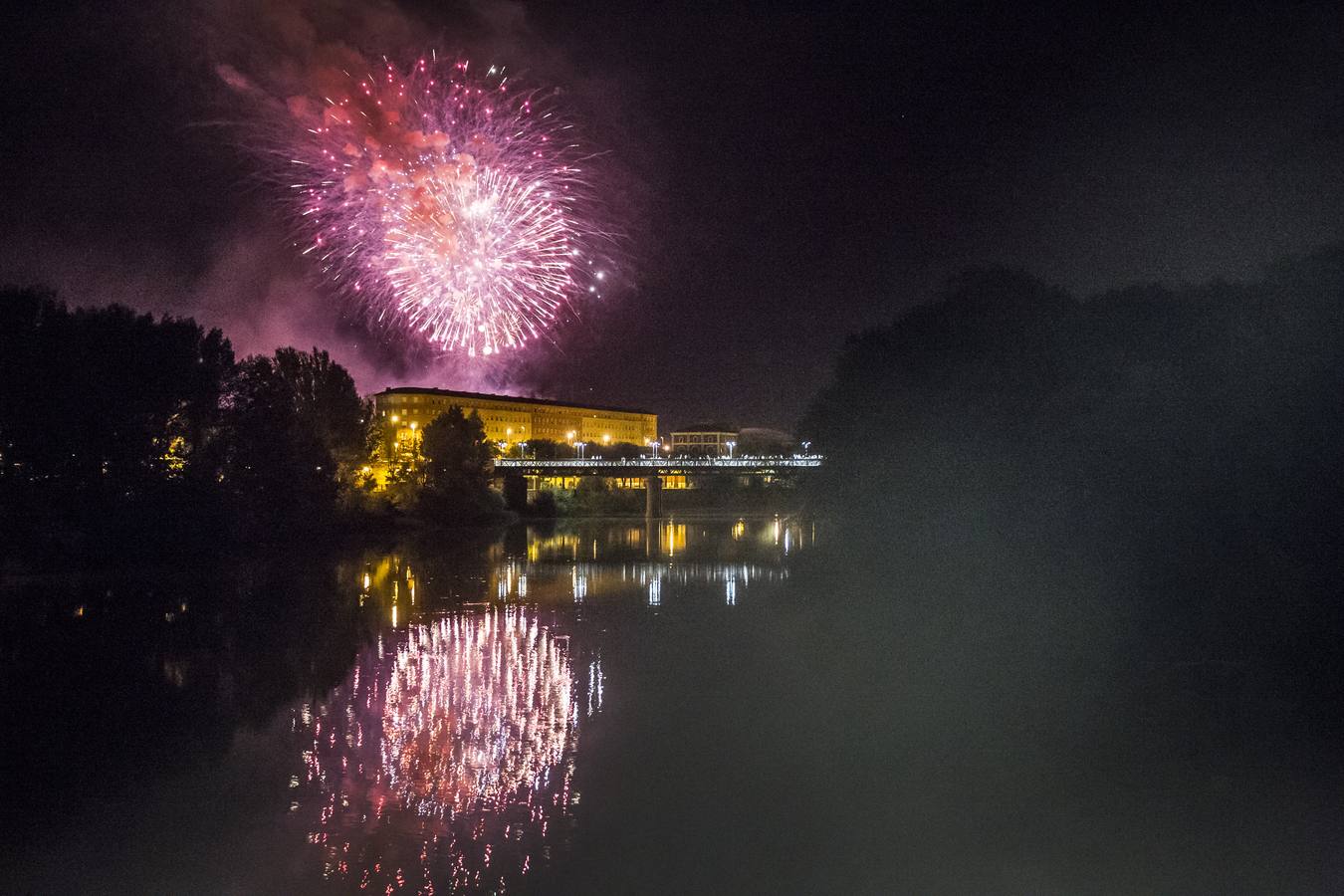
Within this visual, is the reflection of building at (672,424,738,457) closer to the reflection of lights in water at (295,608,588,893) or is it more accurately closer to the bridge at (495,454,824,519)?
the bridge at (495,454,824,519)

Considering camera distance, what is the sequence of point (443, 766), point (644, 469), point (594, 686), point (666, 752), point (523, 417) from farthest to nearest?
1. point (523, 417)
2. point (644, 469)
3. point (594, 686)
4. point (666, 752)
5. point (443, 766)

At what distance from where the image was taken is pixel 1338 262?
28.9m

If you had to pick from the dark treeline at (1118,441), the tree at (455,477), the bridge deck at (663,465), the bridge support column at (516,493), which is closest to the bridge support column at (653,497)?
the bridge deck at (663,465)

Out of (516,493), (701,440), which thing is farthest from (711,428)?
(516,493)

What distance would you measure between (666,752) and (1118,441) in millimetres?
22881

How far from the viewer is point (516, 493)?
8569cm

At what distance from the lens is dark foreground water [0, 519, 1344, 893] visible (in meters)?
11.1

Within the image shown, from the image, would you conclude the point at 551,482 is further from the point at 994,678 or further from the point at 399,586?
the point at 994,678

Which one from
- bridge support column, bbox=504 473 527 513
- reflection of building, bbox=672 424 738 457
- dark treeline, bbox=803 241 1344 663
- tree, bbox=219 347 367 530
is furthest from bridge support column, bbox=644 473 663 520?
reflection of building, bbox=672 424 738 457

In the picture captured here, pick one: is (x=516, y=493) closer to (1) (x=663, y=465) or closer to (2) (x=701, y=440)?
(1) (x=663, y=465)

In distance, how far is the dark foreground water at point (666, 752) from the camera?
36.4 feet

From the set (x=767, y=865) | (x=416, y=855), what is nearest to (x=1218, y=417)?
(x=767, y=865)

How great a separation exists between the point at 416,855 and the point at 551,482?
99697 millimetres

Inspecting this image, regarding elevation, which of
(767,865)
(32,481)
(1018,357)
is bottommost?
(767,865)
